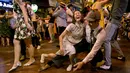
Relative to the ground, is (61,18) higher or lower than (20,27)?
lower

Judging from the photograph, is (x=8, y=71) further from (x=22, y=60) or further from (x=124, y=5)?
(x=124, y=5)

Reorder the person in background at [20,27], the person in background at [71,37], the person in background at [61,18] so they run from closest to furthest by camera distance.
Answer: the person in background at [71,37] < the person in background at [20,27] < the person in background at [61,18]

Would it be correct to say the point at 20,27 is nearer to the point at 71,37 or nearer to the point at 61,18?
the point at 71,37

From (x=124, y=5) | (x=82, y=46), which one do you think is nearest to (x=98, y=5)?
(x=124, y=5)

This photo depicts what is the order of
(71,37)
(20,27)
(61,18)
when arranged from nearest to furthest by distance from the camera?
(71,37) < (20,27) < (61,18)

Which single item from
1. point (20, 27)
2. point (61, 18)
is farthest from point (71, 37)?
point (61, 18)

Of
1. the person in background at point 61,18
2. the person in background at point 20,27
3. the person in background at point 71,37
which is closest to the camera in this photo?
the person in background at point 71,37

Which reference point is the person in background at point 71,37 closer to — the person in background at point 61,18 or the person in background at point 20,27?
the person in background at point 20,27

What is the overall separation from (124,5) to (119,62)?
1.67 m

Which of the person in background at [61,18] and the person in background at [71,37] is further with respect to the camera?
the person in background at [61,18]

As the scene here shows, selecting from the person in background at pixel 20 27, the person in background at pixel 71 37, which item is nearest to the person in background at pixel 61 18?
the person in background at pixel 20 27

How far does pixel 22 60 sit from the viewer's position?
5.91 metres

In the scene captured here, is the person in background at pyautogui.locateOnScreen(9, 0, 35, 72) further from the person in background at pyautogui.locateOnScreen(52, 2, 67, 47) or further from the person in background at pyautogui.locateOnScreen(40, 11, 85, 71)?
the person in background at pyautogui.locateOnScreen(52, 2, 67, 47)

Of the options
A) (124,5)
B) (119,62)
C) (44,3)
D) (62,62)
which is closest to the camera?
(124,5)
